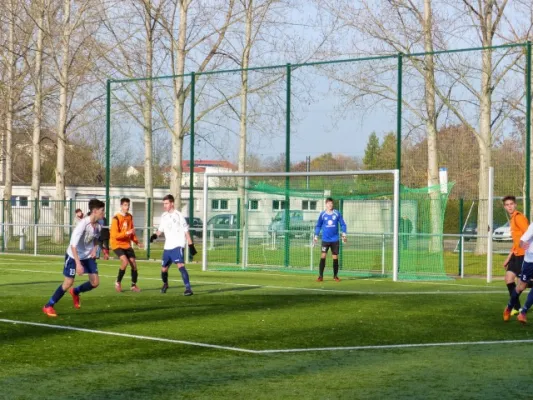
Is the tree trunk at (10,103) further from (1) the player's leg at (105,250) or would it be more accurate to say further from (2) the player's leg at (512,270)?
(2) the player's leg at (512,270)

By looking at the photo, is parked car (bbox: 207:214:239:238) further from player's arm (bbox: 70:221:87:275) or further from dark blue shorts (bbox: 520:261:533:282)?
dark blue shorts (bbox: 520:261:533:282)

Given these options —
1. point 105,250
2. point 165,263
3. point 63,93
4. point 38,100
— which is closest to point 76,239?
point 165,263

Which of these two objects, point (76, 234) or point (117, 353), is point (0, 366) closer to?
point (117, 353)

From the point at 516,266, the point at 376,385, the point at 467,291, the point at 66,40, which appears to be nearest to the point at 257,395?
the point at 376,385

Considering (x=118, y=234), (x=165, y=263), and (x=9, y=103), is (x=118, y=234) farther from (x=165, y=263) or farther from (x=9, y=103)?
(x=9, y=103)

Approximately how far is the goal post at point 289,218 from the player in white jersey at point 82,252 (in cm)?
1108

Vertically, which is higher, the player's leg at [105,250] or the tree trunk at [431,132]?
the tree trunk at [431,132]

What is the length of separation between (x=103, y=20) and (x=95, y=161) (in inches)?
1587

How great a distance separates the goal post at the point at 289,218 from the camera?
25.0 metres

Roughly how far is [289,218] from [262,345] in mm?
15345

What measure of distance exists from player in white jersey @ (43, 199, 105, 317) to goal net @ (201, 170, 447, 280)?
1006 cm

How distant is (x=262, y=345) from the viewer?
11.5 metres

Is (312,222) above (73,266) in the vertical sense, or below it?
above

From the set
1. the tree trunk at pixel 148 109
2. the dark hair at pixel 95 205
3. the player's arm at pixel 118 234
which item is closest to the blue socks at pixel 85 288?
the dark hair at pixel 95 205
